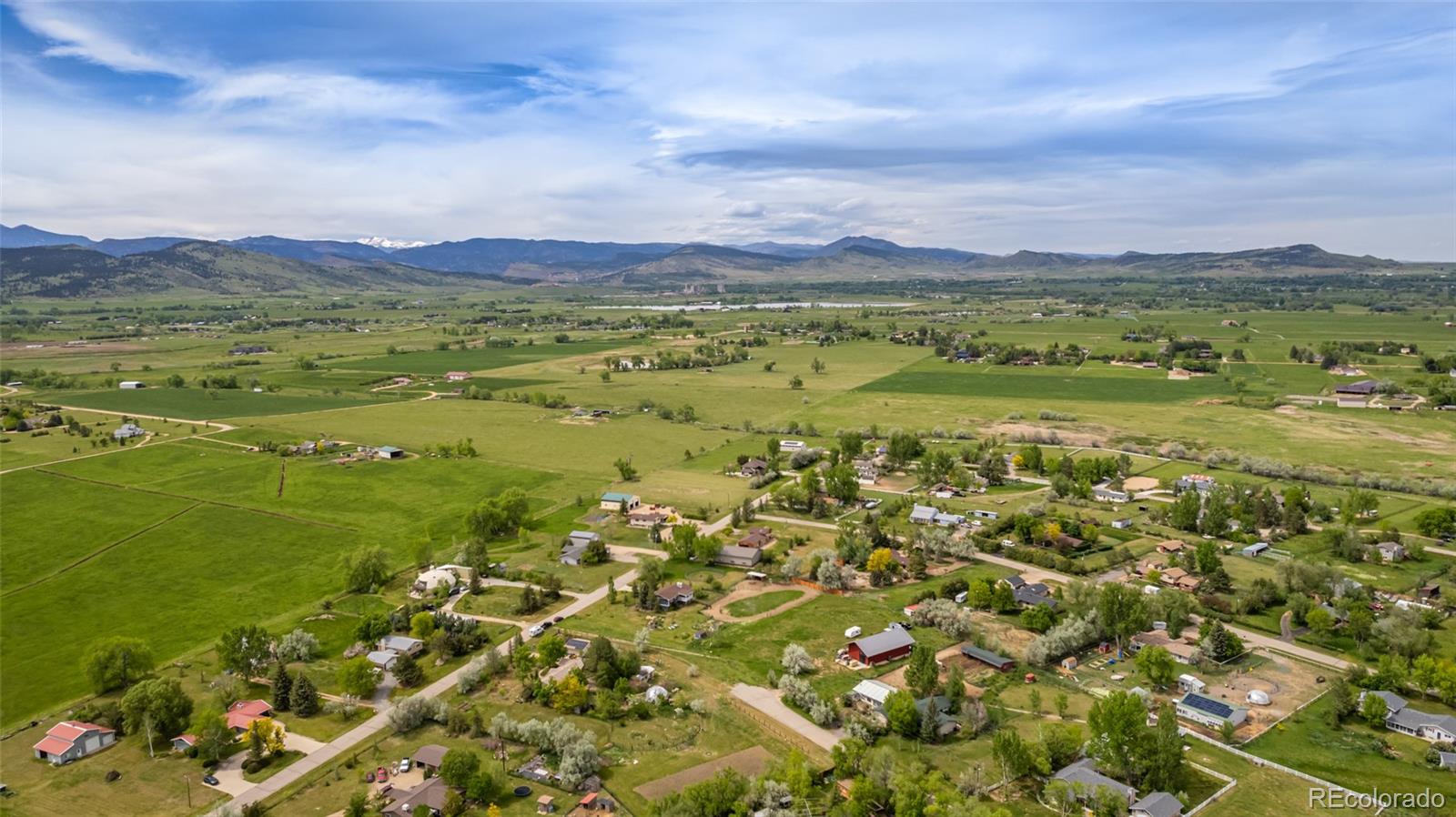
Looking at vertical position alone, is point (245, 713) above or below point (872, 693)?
below

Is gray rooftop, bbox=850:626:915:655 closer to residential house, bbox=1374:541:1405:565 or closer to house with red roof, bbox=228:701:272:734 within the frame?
house with red roof, bbox=228:701:272:734

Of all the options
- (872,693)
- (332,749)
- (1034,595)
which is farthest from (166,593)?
(1034,595)

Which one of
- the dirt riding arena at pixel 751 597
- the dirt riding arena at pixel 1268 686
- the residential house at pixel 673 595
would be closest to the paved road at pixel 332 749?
the residential house at pixel 673 595

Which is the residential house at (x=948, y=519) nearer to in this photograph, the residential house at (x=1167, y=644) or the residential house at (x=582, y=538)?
the residential house at (x=1167, y=644)

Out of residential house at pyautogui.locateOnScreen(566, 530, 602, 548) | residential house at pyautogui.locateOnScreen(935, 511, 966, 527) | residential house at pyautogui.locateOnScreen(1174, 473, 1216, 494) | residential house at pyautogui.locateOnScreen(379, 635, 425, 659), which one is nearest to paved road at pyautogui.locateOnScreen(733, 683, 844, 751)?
residential house at pyautogui.locateOnScreen(379, 635, 425, 659)

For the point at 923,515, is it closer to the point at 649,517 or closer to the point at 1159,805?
the point at 649,517

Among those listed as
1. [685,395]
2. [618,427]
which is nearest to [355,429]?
[618,427]
